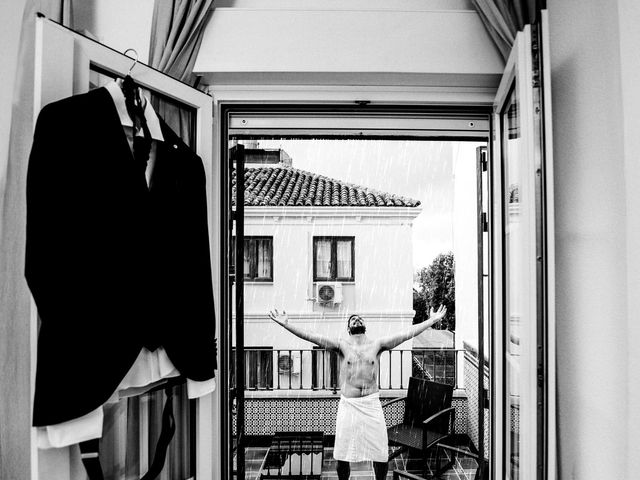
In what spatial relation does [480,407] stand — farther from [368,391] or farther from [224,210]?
[368,391]

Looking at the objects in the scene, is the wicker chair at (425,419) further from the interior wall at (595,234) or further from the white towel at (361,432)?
the interior wall at (595,234)

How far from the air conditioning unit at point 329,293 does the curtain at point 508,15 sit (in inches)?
213

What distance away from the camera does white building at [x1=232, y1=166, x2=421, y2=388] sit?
671cm

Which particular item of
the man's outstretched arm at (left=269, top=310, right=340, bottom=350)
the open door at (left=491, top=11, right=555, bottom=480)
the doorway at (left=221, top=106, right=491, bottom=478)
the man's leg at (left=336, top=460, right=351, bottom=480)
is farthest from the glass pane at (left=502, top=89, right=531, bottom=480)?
the doorway at (left=221, top=106, right=491, bottom=478)

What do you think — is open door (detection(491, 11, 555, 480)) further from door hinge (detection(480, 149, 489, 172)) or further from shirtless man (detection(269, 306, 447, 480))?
shirtless man (detection(269, 306, 447, 480))

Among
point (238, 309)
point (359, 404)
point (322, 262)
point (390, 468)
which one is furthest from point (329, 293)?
point (238, 309)

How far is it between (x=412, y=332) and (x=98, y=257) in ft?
9.95

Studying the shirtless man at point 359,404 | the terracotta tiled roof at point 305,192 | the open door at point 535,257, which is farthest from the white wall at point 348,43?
the terracotta tiled roof at point 305,192

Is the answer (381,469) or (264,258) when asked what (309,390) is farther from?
(381,469)

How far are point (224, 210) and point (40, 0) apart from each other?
3.02 ft

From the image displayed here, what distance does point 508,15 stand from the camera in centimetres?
155

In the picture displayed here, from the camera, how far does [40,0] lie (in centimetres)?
146

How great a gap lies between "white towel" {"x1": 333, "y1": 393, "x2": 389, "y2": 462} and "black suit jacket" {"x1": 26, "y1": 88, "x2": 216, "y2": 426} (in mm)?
2871

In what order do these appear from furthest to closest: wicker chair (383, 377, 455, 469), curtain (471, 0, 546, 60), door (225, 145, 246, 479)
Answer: wicker chair (383, 377, 455, 469) → door (225, 145, 246, 479) → curtain (471, 0, 546, 60)
